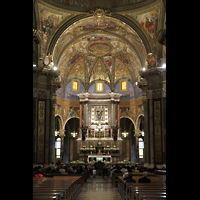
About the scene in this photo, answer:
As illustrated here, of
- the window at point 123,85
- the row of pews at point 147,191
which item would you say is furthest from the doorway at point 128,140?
the row of pews at point 147,191

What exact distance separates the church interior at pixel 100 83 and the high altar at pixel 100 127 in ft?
0.35

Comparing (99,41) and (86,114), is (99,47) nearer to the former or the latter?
(99,41)

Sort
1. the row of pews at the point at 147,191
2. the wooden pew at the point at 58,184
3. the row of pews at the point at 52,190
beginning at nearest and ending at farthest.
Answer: the row of pews at the point at 147,191 → the row of pews at the point at 52,190 → the wooden pew at the point at 58,184

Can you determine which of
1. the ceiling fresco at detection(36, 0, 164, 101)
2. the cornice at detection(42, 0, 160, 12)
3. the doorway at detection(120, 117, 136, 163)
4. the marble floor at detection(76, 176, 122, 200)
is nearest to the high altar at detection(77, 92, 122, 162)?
the ceiling fresco at detection(36, 0, 164, 101)

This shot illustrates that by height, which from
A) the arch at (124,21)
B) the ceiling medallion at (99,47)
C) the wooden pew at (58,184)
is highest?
the ceiling medallion at (99,47)

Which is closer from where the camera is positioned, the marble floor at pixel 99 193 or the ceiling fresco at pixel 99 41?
the marble floor at pixel 99 193

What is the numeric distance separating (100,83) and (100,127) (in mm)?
5622

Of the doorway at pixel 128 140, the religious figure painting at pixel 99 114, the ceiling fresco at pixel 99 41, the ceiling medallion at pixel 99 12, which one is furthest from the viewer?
the doorway at pixel 128 140

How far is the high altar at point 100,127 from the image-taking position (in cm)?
3031

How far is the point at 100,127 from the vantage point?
99.1ft

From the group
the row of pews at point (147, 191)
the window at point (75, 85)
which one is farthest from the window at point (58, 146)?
the row of pews at point (147, 191)

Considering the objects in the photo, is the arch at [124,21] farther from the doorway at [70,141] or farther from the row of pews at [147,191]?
the doorway at [70,141]

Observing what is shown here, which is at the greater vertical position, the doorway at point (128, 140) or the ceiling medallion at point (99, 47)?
the ceiling medallion at point (99, 47)

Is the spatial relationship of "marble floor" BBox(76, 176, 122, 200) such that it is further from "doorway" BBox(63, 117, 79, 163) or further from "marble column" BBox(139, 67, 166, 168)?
"doorway" BBox(63, 117, 79, 163)
